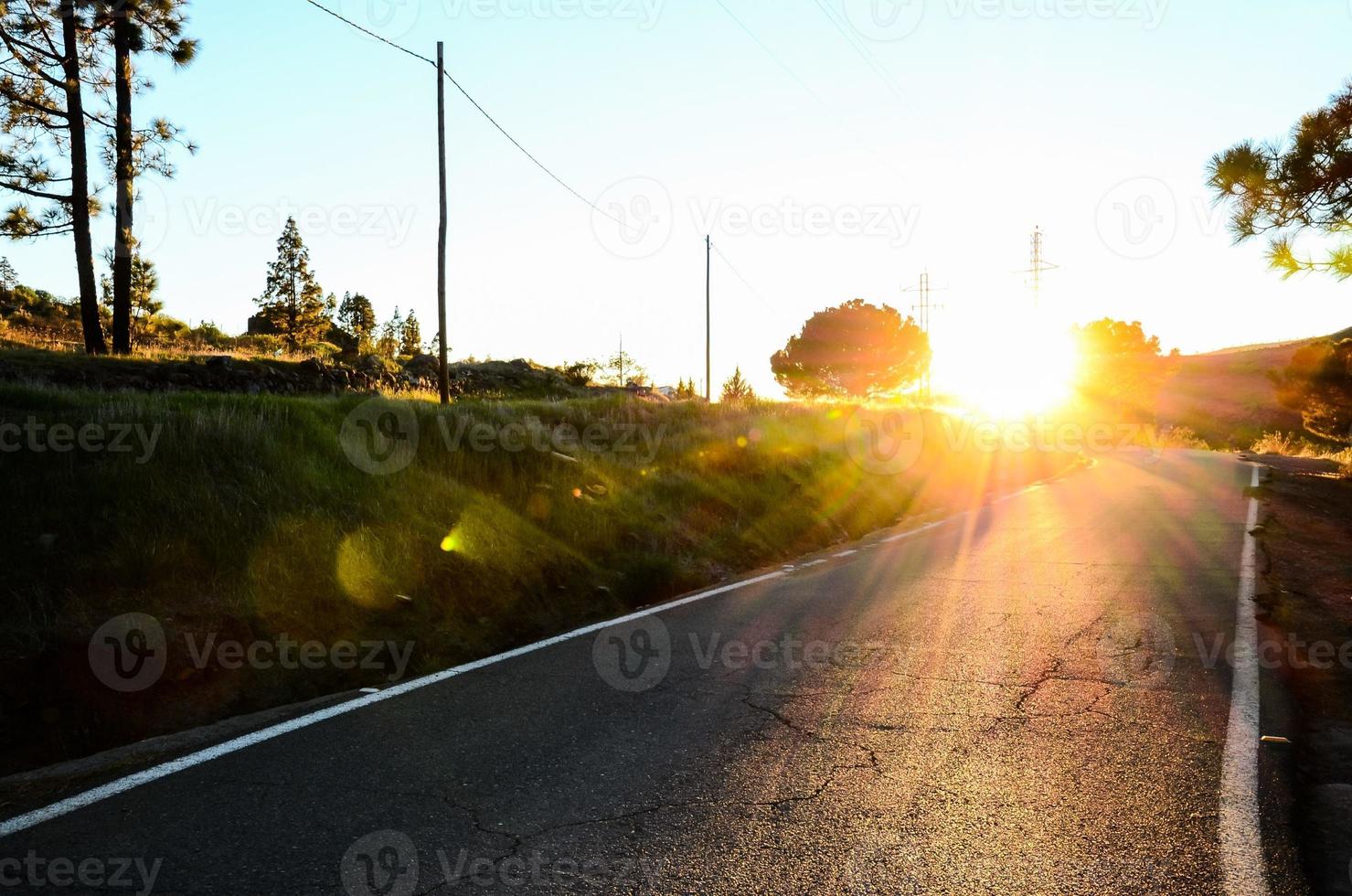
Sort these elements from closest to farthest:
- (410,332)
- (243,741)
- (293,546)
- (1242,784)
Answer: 1. (1242,784)
2. (243,741)
3. (293,546)
4. (410,332)

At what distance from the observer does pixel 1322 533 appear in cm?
1289

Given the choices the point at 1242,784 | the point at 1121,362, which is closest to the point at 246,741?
the point at 1242,784

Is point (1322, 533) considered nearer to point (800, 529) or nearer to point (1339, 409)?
point (800, 529)

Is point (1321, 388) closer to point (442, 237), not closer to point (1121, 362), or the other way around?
point (442, 237)

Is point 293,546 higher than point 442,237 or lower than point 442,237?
lower

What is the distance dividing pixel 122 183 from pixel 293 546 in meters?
20.0

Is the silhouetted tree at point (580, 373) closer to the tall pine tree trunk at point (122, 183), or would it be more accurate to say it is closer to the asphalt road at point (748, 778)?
the tall pine tree trunk at point (122, 183)

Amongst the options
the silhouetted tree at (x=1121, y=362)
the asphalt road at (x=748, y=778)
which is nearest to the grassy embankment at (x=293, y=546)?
the asphalt road at (x=748, y=778)

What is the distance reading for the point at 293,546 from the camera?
23.6 feet

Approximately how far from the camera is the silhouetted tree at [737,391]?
31.6m

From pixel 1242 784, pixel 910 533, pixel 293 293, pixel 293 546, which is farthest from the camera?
pixel 293 293

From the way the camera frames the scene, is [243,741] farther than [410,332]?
No

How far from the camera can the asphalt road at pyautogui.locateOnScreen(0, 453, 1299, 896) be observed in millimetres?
Result: 3287

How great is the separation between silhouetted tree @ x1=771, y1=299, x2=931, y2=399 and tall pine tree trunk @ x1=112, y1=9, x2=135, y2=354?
49984 millimetres
